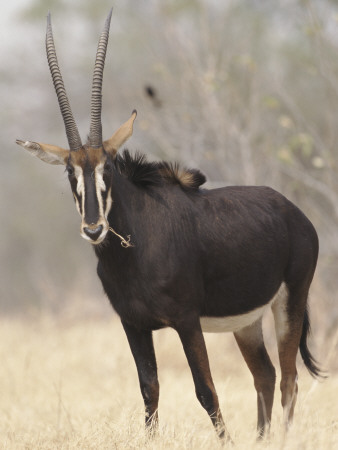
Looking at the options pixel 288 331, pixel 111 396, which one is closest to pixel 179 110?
pixel 111 396

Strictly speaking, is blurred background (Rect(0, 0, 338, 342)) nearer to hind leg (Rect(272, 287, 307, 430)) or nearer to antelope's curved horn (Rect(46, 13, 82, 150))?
antelope's curved horn (Rect(46, 13, 82, 150))

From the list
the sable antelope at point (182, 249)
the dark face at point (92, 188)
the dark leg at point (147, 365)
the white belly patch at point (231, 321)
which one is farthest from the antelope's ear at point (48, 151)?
the white belly patch at point (231, 321)

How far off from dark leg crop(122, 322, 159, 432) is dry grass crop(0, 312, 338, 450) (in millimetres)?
143

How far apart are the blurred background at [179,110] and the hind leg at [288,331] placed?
1908mm

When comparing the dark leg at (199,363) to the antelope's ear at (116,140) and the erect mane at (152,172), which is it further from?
the antelope's ear at (116,140)

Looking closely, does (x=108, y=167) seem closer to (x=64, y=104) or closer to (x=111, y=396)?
(x=64, y=104)

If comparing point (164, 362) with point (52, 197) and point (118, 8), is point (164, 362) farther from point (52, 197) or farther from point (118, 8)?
point (52, 197)

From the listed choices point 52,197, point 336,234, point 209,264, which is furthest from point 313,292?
point 52,197

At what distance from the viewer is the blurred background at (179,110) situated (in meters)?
10.2

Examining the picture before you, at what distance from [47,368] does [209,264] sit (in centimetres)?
528

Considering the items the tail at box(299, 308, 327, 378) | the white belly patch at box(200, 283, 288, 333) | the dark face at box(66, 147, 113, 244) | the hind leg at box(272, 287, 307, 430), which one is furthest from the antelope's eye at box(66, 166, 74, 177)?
the tail at box(299, 308, 327, 378)

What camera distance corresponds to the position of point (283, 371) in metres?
6.20

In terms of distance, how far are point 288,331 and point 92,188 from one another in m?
2.08

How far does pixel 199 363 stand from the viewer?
210 inches
